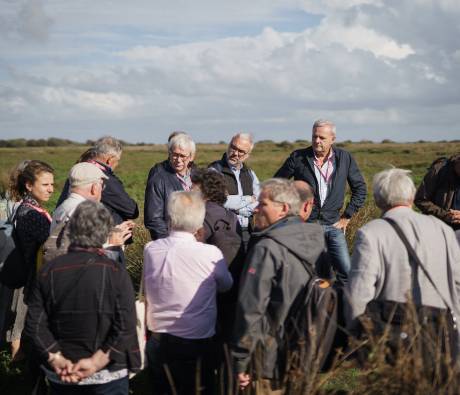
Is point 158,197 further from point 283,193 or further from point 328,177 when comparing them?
point 283,193

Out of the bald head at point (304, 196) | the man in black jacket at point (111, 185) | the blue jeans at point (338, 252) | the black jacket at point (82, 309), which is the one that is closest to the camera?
the black jacket at point (82, 309)

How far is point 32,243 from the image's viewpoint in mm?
5430

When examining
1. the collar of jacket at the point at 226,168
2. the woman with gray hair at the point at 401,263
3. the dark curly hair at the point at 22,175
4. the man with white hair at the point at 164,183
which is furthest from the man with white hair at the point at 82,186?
the woman with gray hair at the point at 401,263


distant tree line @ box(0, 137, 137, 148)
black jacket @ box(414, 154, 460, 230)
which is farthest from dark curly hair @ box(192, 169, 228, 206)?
distant tree line @ box(0, 137, 137, 148)

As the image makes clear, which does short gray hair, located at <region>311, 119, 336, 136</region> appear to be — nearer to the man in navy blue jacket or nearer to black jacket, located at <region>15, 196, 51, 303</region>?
the man in navy blue jacket

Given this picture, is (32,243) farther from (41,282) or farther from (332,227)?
(332,227)

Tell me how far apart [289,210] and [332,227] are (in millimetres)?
2679

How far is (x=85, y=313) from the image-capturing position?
3.66m

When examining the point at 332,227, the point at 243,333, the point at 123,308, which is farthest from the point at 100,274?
the point at 332,227

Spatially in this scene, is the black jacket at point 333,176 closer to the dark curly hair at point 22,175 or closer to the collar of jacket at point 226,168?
the collar of jacket at point 226,168

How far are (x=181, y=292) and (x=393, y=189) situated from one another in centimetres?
162

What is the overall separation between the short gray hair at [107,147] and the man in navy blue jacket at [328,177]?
199 centimetres

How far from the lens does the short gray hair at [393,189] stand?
395 cm

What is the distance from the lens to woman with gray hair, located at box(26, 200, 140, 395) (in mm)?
3645
